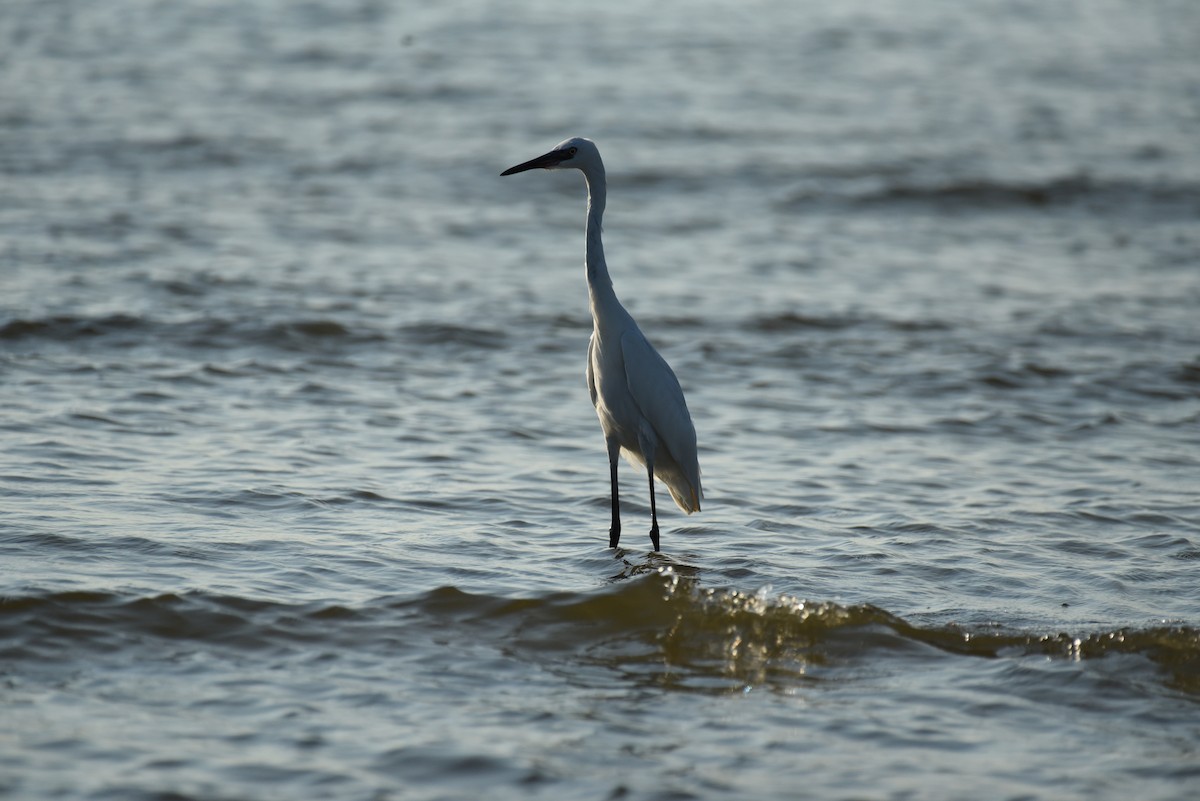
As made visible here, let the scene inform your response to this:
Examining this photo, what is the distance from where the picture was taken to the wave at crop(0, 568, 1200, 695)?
4719mm

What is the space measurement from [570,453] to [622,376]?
4.33 feet

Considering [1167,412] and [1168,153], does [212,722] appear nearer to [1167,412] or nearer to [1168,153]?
[1167,412]

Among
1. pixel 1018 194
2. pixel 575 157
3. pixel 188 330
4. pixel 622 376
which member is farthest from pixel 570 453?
pixel 1018 194

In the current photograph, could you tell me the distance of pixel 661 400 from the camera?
6027mm

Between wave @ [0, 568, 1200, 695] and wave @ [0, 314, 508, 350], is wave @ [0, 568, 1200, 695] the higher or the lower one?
the lower one

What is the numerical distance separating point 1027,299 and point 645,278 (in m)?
3.06

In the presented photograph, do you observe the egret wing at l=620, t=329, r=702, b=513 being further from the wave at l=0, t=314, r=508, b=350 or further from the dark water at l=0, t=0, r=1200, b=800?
the wave at l=0, t=314, r=508, b=350

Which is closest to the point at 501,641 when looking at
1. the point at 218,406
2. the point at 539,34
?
the point at 218,406

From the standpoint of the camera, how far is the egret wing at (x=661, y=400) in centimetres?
599

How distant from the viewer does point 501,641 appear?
195 inches

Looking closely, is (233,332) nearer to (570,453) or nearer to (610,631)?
(570,453)

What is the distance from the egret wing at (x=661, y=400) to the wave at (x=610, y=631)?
2.92 feet

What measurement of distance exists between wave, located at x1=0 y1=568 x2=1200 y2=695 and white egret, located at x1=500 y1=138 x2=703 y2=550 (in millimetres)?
898

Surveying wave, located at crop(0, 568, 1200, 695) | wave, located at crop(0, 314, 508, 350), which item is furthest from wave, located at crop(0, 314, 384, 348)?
wave, located at crop(0, 568, 1200, 695)
